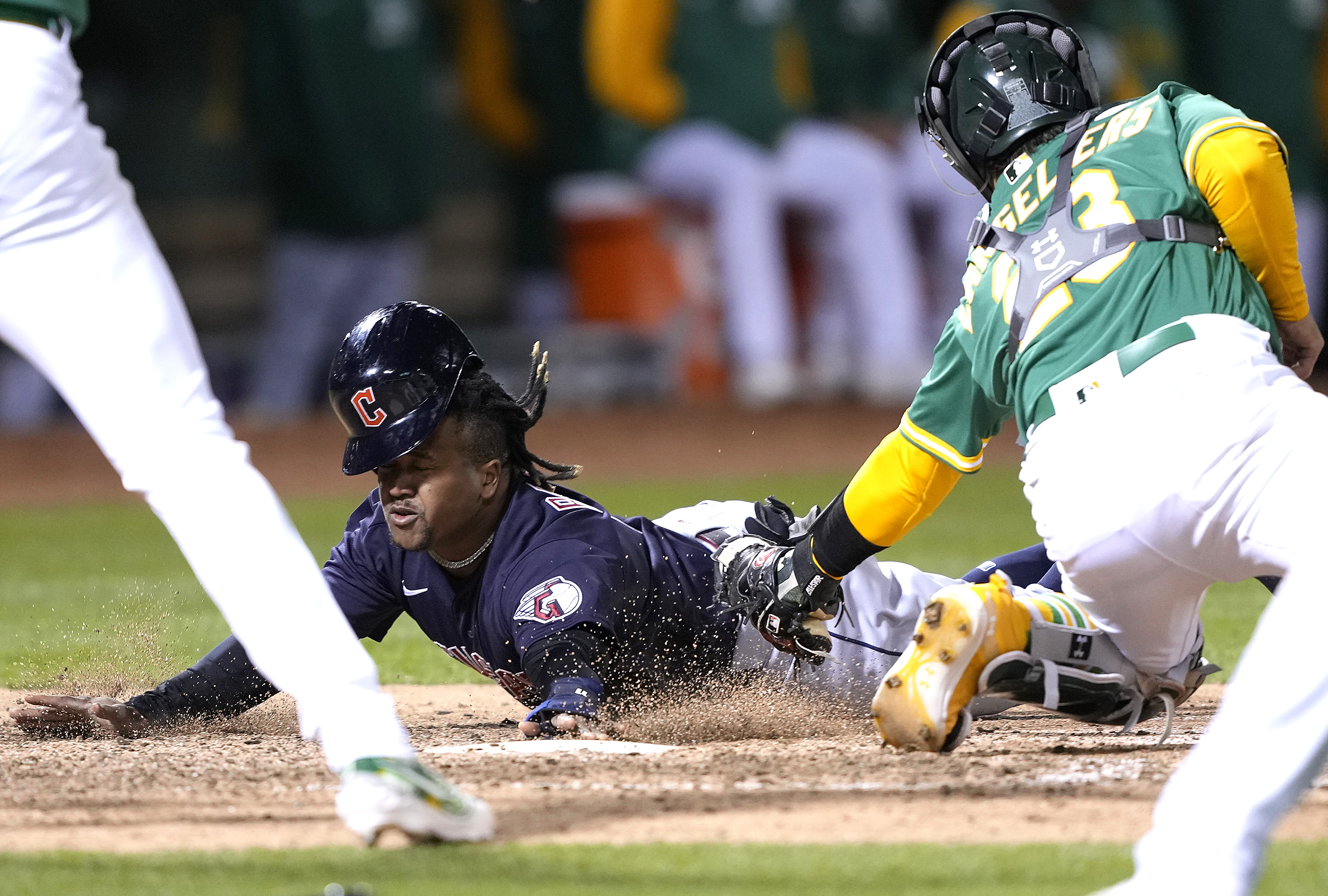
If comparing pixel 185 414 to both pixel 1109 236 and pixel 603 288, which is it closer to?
pixel 1109 236

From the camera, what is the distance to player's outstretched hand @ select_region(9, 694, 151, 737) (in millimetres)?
4012

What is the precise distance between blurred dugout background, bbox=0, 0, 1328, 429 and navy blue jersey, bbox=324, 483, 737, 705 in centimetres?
749

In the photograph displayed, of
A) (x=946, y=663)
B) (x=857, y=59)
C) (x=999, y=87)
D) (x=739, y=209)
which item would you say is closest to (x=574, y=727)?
(x=946, y=663)

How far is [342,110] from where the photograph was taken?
11992 millimetres

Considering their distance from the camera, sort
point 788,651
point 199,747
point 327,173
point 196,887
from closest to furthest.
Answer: point 196,887, point 199,747, point 788,651, point 327,173

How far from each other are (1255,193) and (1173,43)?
1084 cm

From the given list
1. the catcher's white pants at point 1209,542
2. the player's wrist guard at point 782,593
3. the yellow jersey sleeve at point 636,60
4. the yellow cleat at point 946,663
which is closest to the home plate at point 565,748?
the player's wrist guard at point 782,593

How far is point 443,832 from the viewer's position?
2.81 metres

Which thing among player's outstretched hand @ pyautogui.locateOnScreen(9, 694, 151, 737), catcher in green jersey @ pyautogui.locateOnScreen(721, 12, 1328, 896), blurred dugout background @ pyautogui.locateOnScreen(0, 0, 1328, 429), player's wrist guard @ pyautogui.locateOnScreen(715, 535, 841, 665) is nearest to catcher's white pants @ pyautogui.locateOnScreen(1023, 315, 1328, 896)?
catcher in green jersey @ pyautogui.locateOnScreen(721, 12, 1328, 896)

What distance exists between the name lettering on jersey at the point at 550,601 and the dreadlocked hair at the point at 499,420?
0.35m

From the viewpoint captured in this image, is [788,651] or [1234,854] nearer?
[1234,854]

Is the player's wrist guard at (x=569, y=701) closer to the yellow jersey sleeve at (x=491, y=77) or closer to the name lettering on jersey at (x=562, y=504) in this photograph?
the name lettering on jersey at (x=562, y=504)

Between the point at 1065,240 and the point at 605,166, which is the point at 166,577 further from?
the point at 605,166

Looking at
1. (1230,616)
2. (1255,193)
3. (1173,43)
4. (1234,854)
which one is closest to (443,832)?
(1234,854)
